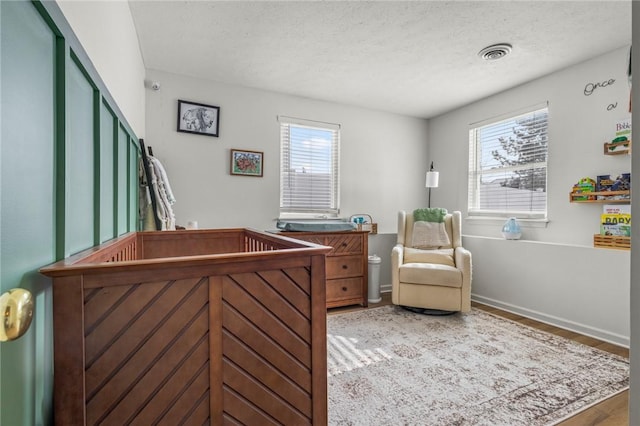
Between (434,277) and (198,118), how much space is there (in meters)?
2.93

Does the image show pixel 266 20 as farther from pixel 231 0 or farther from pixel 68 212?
pixel 68 212

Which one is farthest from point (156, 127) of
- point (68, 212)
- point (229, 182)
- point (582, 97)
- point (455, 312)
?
point (582, 97)

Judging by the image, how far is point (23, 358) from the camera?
0.64 meters

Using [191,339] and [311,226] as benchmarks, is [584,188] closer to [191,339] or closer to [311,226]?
[311,226]

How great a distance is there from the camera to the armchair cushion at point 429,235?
→ 3.52 metres

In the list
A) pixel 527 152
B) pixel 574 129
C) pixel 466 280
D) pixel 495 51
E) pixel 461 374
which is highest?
pixel 495 51

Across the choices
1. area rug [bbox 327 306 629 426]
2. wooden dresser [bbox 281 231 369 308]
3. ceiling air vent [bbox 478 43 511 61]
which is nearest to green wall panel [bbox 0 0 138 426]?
area rug [bbox 327 306 629 426]

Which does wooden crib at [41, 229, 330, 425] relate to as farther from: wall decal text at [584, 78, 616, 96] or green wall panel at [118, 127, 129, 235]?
wall decal text at [584, 78, 616, 96]

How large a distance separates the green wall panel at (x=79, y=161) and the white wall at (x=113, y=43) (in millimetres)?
173

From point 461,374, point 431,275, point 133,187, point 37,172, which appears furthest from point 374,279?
point 37,172

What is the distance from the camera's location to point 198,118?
323 cm

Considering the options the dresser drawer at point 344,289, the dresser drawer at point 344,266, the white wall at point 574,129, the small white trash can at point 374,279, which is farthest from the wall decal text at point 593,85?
the dresser drawer at point 344,289

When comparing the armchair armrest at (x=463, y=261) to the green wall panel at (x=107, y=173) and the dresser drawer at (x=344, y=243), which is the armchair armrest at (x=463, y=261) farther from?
the green wall panel at (x=107, y=173)

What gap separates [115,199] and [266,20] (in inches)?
64.5
